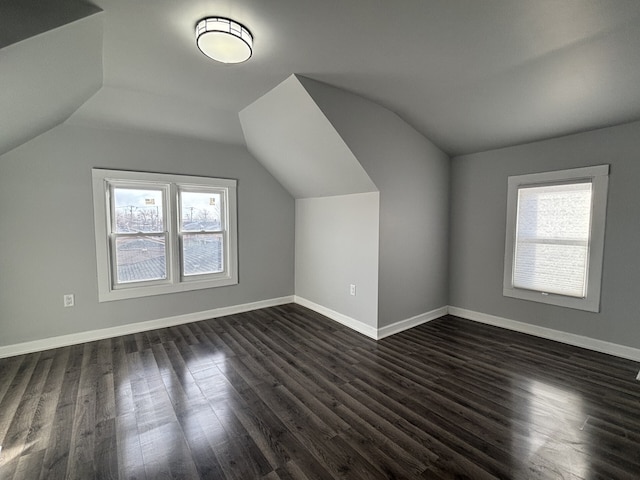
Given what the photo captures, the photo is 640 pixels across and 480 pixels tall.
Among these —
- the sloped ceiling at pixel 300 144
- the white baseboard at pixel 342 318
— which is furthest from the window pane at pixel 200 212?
the white baseboard at pixel 342 318

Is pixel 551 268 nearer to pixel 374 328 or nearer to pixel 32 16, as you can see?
pixel 374 328

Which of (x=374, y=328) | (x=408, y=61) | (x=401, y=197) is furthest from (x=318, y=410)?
(x=408, y=61)

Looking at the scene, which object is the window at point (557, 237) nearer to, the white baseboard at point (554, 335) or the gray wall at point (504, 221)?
the gray wall at point (504, 221)

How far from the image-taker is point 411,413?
6.86ft

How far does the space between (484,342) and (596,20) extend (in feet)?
9.68

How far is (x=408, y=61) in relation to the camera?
2.28 metres

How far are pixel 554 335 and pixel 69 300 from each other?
18.0ft

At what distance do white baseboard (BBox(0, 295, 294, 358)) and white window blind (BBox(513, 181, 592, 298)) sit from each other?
11.5 ft

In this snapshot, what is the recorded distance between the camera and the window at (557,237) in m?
3.07

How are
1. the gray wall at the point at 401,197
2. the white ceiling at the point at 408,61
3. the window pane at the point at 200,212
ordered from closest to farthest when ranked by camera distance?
the white ceiling at the point at 408,61 < the gray wall at the point at 401,197 < the window pane at the point at 200,212

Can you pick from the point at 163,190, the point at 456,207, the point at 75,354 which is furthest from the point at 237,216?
the point at 456,207

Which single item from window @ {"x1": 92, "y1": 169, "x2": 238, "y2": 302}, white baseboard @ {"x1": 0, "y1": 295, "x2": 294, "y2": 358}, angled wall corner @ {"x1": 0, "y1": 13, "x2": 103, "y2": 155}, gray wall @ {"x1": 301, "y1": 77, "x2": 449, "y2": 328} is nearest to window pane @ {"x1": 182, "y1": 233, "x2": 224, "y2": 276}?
window @ {"x1": 92, "y1": 169, "x2": 238, "y2": 302}

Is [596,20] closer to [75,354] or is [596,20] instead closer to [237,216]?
[237,216]

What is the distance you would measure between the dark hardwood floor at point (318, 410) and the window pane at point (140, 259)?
2.60ft
